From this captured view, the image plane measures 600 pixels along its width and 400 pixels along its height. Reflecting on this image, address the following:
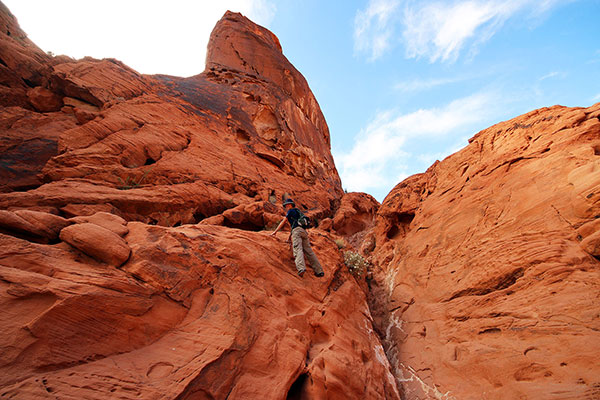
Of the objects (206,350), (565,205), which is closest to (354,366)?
(206,350)

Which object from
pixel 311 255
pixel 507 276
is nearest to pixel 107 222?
pixel 311 255

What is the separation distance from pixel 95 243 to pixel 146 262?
80cm

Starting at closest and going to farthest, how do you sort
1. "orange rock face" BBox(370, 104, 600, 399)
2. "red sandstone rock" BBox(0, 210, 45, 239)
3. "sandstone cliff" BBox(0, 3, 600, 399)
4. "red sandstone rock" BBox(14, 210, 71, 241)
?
"sandstone cliff" BBox(0, 3, 600, 399) < "red sandstone rock" BBox(0, 210, 45, 239) < "red sandstone rock" BBox(14, 210, 71, 241) < "orange rock face" BBox(370, 104, 600, 399)

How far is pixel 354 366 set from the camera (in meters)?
5.11

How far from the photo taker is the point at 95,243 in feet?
13.2

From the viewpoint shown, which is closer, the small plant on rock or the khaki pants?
the khaki pants

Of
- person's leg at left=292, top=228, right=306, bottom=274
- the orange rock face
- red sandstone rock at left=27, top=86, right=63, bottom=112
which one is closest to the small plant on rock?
the orange rock face

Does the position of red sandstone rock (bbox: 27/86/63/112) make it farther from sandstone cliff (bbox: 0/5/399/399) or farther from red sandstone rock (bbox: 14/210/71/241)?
red sandstone rock (bbox: 14/210/71/241)

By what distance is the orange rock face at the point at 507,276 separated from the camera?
14.9 feet

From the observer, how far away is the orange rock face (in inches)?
179

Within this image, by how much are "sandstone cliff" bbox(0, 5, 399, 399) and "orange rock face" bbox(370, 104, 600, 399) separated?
4.50ft

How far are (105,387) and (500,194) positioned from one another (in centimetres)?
969

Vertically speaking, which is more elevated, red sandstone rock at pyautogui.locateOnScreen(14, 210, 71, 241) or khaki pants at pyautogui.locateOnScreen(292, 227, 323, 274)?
red sandstone rock at pyautogui.locateOnScreen(14, 210, 71, 241)

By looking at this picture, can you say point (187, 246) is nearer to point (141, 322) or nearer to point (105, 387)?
point (141, 322)
